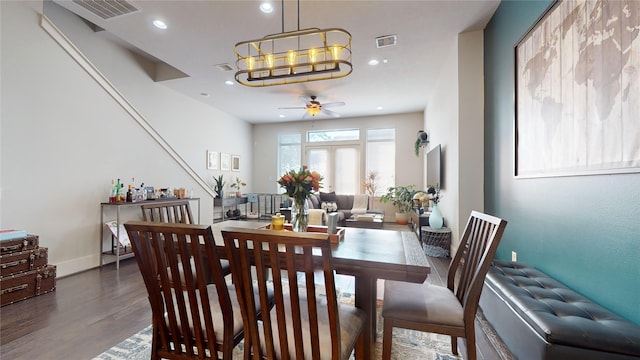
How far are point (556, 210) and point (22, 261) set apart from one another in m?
4.71

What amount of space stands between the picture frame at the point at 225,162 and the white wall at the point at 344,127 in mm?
1251

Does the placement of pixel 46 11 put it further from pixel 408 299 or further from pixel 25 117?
pixel 408 299

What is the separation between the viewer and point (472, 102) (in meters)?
3.31

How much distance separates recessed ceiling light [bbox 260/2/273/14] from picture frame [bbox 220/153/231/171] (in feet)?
16.1

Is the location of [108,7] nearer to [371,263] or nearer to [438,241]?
[371,263]

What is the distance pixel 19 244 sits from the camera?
2.44 metres

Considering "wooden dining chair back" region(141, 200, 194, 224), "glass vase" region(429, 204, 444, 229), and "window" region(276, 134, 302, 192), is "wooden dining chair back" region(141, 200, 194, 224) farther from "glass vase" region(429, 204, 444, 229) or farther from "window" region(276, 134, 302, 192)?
"window" region(276, 134, 302, 192)

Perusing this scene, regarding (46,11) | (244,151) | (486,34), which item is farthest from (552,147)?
(244,151)

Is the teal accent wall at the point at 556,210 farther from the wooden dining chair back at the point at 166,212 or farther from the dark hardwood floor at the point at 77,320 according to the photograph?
the wooden dining chair back at the point at 166,212

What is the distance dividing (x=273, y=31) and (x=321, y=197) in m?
4.49

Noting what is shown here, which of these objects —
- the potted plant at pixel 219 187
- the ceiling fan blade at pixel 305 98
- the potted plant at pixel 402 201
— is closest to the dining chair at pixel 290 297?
the ceiling fan blade at pixel 305 98

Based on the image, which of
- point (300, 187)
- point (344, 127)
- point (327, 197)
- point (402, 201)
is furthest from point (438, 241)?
point (344, 127)

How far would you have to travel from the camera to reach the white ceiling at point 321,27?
275 cm

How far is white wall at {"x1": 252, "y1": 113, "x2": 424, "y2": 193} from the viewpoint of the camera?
7.16 metres
